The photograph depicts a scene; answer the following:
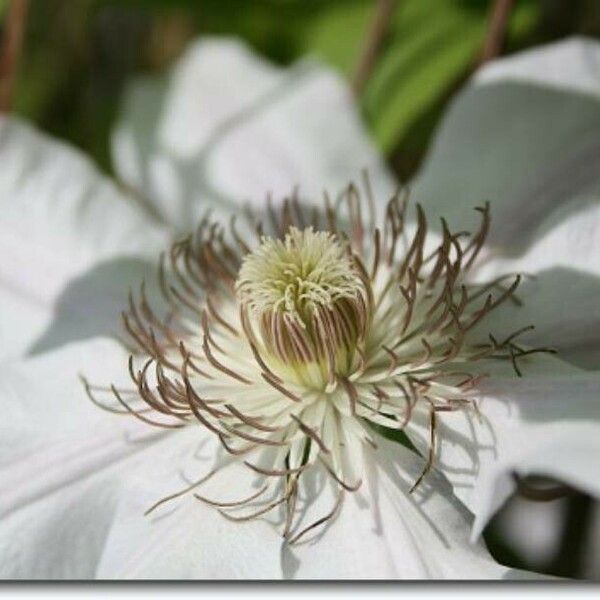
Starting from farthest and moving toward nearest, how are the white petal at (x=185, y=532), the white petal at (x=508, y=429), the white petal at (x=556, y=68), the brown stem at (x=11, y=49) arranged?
the brown stem at (x=11, y=49), the white petal at (x=556, y=68), the white petal at (x=185, y=532), the white petal at (x=508, y=429)

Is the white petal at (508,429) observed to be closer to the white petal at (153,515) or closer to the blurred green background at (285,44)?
the white petal at (153,515)

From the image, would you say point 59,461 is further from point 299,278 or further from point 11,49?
point 11,49

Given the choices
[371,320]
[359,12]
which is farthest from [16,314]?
[359,12]

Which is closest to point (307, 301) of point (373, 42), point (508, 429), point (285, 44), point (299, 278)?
point (299, 278)

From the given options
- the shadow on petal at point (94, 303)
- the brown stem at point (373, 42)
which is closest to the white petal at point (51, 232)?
the shadow on petal at point (94, 303)

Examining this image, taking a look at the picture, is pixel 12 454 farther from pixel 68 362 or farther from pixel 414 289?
pixel 414 289

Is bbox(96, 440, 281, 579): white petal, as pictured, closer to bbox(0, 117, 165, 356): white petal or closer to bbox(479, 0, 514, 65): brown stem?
bbox(0, 117, 165, 356): white petal
